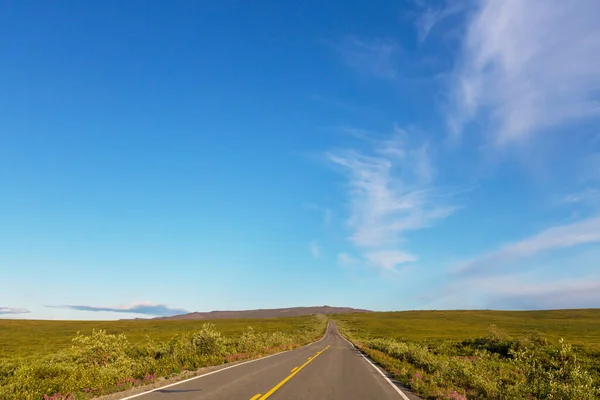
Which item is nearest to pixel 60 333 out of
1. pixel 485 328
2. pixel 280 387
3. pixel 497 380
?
pixel 280 387

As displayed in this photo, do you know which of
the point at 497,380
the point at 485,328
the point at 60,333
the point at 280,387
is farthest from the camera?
the point at 485,328

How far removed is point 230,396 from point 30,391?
5.60 meters

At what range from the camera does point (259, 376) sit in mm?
16875

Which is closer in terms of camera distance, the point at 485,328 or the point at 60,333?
the point at 60,333

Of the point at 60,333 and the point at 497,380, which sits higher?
the point at 60,333

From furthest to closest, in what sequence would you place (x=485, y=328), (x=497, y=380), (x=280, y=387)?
(x=485, y=328)
(x=497, y=380)
(x=280, y=387)

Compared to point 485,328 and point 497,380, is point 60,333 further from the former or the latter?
point 485,328

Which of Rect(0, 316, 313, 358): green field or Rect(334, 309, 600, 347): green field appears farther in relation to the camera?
Rect(334, 309, 600, 347): green field

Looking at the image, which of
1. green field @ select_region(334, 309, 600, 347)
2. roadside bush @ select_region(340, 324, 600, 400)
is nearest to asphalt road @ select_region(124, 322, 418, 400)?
roadside bush @ select_region(340, 324, 600, 400)

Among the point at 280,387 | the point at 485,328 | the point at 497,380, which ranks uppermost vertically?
the point at 485,328

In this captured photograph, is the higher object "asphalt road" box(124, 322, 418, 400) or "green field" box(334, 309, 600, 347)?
"green field" box(334, 309, 600, 347)

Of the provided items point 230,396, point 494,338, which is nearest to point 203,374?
point 230,396

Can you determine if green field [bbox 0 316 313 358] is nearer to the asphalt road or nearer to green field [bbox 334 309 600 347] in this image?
green field [bbox 334 309 600 347]

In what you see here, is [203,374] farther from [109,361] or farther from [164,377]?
[109,361]
